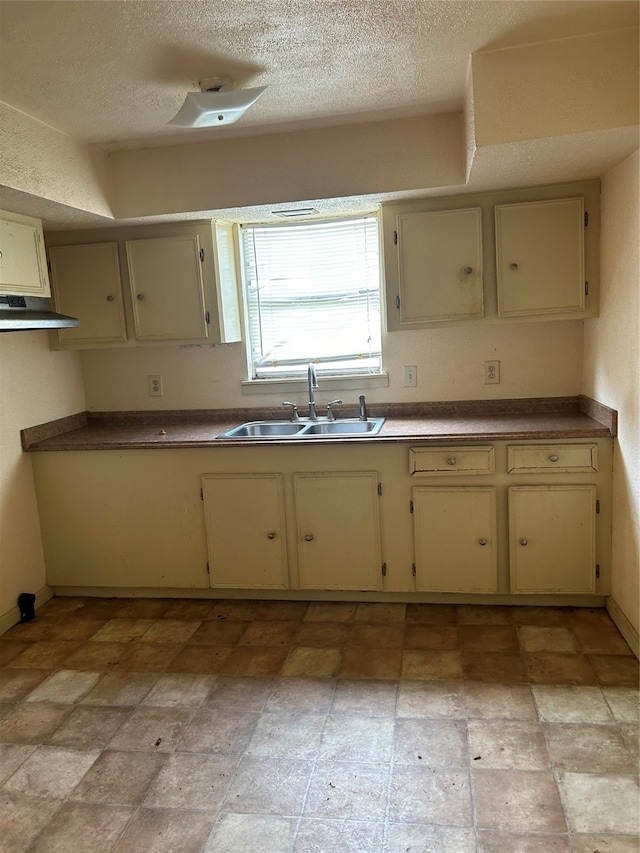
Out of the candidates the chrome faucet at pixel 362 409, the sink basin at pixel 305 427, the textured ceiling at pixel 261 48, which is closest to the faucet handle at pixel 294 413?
the sink basin at pixel 305 427

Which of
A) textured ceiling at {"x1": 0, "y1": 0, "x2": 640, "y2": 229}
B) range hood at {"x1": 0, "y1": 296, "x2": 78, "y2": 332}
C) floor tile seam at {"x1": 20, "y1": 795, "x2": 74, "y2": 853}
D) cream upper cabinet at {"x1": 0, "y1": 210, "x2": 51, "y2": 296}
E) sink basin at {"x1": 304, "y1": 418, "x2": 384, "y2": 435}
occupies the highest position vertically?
textured ceiling at {"x1": 0, "y1": 0, "x2": 640, "y2": 229}

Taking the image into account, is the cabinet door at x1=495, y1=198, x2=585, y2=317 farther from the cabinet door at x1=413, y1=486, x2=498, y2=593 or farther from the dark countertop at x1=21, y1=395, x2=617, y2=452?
the cabinet door at x1=413, y1=486, x2=498, y2=593

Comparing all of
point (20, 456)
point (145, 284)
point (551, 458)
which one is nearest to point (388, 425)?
point (551, 458)

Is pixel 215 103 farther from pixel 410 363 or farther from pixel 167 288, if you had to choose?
pixel 410 363

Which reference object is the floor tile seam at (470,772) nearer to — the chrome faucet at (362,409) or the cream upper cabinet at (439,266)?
the chrome faucet at (362,409)

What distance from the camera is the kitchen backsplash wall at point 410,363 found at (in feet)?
11.2

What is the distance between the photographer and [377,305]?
12.0 ft

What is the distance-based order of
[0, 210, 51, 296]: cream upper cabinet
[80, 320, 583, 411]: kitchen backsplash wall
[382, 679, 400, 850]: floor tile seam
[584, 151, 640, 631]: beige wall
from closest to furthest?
[382, 679, 400, 850]: floor tile seam
[584, 151, 640, 631]: beige wall
[0, 210, 51, 296]: cream upper cabinet
[80, 320, 583, 411]: kitchen backsplash wall

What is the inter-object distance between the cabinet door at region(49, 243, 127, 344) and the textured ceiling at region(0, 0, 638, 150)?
852 millimetres

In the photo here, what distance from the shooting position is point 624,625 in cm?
275

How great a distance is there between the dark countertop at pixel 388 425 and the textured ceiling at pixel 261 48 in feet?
4.83

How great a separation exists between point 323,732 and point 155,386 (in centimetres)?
234

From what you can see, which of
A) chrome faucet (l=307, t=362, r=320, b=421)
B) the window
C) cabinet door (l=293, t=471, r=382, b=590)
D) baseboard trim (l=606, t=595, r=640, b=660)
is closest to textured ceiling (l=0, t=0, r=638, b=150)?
the window

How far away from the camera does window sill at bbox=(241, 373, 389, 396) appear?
11.9ft
